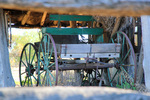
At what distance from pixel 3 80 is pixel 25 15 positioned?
175 inches

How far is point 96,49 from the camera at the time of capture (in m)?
5.62

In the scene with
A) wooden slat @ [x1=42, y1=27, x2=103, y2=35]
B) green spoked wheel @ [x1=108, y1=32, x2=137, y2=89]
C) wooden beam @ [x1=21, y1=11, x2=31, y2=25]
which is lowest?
green spoked wheel @ [x1=108, y1=32, x2=137, y2=89]

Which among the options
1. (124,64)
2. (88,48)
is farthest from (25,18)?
(124,64)

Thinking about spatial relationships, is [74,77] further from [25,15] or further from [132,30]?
[25,15]

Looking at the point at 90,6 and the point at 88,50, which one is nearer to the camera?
the point at 90,6

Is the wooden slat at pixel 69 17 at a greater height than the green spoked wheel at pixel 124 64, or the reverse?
the wooden slat at pixel 69 17

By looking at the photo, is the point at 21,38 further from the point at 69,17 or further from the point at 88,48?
the point at 88,48

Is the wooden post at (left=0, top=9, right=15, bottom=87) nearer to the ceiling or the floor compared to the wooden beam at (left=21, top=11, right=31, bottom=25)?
nearer to the floor

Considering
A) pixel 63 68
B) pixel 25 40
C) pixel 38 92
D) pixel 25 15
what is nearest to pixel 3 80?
pixel 63 68

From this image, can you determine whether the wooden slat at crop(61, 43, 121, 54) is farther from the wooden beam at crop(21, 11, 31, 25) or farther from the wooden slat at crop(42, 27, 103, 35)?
the wooden beam at crop(21, 11, 31, 25)

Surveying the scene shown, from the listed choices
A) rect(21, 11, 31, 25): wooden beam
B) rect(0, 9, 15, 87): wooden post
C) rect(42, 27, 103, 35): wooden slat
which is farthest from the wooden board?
rect(21, 11, 31, 25): wooden beam

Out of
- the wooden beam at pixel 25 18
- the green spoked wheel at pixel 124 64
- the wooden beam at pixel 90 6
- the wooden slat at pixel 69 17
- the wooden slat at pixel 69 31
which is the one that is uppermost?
the wooden beam at pixel 25 18

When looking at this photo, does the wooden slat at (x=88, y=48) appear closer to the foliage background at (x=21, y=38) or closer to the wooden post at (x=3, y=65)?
the wooden post at (x=3, y=65)

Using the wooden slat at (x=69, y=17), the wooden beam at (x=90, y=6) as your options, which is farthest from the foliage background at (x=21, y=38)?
the wooden beam at (x=90, y=6)
